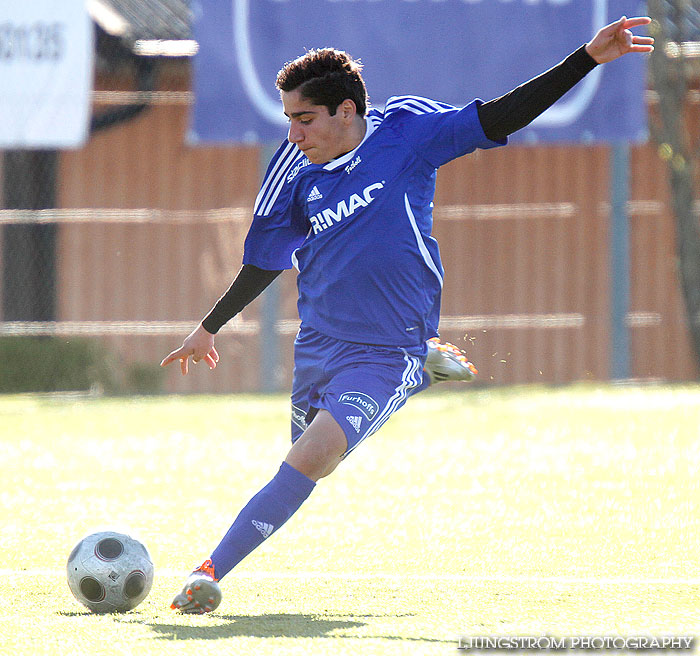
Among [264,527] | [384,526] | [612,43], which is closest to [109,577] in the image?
[264,527]

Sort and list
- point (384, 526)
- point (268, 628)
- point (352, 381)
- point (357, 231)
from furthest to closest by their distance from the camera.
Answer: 1. point (384, 526)
2. point (357, 231)
3. point (352, 381)
4. point (268, 628)

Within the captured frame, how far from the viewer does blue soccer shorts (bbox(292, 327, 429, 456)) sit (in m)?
4.84

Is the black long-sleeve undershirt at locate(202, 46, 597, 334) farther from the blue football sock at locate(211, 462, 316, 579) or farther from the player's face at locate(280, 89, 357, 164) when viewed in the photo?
the blue football sock at locate(211, 462, 316, 579)

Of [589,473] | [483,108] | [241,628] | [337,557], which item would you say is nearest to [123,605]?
[241,628]

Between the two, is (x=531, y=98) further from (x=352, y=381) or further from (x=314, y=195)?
(x=352, y=381)

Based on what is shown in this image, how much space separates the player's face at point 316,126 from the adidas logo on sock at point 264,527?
4.42 ft

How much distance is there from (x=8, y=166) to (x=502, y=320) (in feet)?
17.9

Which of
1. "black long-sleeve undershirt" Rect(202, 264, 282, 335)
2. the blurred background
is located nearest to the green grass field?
"black long-sleeve undershirt" Rect(202, 264, 282, 335)

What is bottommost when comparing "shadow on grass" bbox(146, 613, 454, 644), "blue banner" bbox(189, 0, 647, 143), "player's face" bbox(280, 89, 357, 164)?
"shadow on grass" bbox(146, 613, 454, 644)

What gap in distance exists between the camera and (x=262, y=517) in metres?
4.67

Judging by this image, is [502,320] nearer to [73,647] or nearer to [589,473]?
[589,473]

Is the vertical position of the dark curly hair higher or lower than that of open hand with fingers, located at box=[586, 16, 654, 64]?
lower

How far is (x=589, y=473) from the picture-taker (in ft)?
27.0

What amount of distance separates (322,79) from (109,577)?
1.88m
